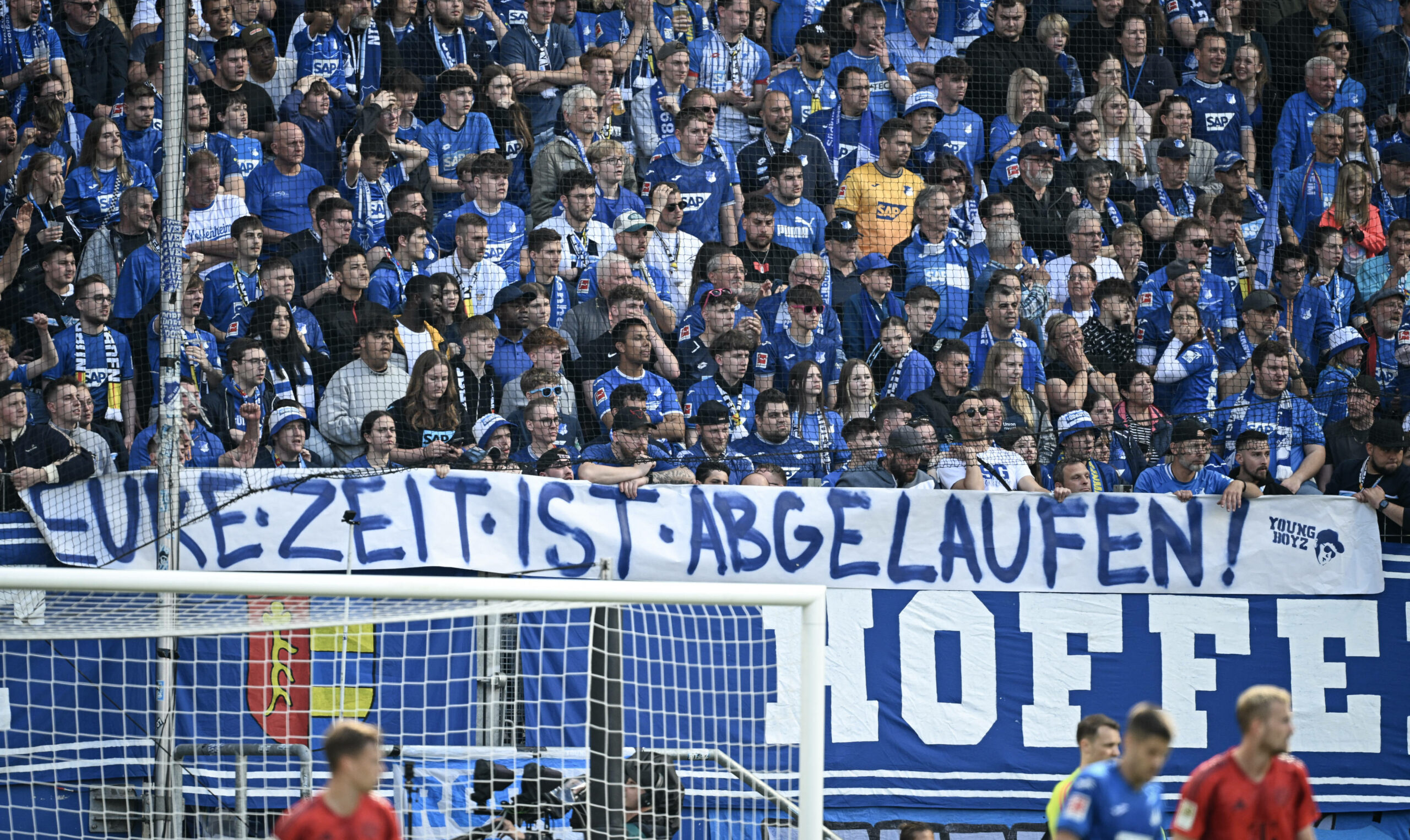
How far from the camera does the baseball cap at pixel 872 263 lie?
10602mm

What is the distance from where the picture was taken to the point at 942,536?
30.1 feet

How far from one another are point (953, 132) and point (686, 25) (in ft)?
7.09

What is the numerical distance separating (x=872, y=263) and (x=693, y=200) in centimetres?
133

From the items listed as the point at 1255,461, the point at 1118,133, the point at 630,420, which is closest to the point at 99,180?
the point at 630,420

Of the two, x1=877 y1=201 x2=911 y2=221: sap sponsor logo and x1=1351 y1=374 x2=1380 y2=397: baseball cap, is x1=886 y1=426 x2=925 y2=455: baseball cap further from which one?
x1=1351 y1=374 x2=1380 y2=397: baseball cap

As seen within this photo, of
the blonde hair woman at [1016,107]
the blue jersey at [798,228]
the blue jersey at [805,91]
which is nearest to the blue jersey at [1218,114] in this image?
the blonde hair woman at [1016,107]

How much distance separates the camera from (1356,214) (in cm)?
1134

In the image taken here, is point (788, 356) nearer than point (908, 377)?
No

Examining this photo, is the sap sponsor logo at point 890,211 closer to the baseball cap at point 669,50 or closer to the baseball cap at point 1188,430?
the baseball cap at point 669,50

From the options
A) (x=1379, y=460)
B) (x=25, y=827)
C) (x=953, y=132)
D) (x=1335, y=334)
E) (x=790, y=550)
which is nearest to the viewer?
(x=25, y=827)

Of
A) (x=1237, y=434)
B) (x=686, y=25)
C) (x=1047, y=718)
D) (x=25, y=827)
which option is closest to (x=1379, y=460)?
(x=1237, y=434)

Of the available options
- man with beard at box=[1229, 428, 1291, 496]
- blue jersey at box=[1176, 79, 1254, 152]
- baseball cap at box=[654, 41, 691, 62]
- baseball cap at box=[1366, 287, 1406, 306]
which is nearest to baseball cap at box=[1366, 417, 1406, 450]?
man with beard at box=[1229, 428, 1291, 496]

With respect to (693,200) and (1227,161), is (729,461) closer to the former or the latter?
(693,200)

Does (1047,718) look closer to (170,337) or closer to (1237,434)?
(1237,434)
